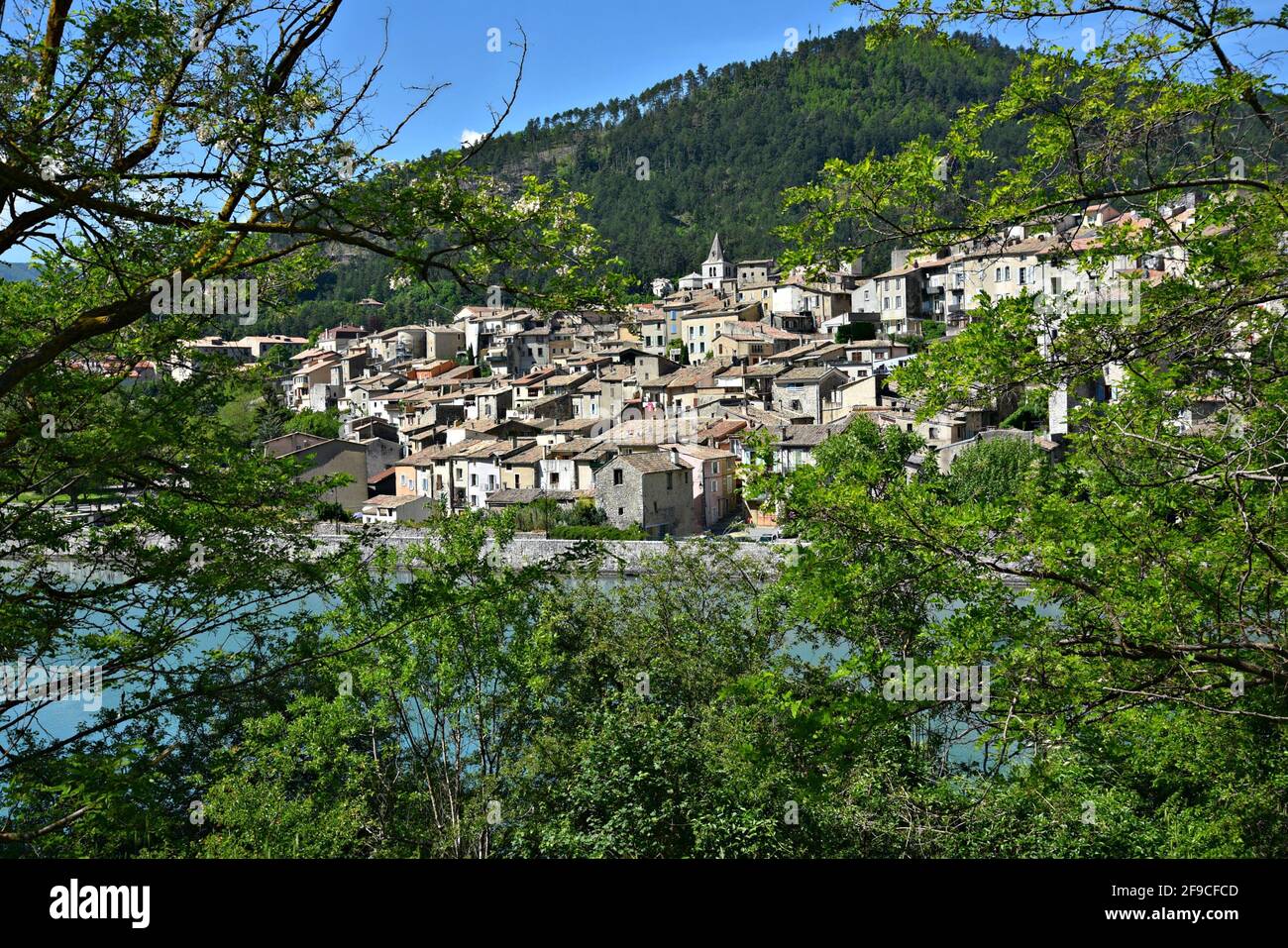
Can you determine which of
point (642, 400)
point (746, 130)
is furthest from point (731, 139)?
point (642, 400)

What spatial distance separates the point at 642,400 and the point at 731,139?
80.6 m

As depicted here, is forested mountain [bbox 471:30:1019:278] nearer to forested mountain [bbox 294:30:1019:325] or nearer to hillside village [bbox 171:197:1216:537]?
forested mountain [bbox 294:30:1019:325]

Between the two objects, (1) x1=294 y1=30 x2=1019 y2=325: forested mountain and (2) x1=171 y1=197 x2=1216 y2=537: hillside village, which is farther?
(1) x1=294 y1=30 x2=1019 y2=325: forested mountain

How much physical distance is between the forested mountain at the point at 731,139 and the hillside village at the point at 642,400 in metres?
23.1

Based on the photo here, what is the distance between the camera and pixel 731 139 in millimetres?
109750

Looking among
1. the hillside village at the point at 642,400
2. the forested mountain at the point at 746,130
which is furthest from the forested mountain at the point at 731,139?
the hillside village at the point at 642,400

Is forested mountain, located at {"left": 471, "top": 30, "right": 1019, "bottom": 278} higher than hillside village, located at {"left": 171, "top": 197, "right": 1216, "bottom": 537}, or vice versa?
forested mountain, located at {"left": 471, "top": 30, "right": 1019, "bottom": 278}

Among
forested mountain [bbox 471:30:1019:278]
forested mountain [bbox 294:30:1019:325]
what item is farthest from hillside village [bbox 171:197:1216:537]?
forested mountain [bbox 471:30:1019:278]

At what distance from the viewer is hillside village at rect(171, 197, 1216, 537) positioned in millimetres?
28625

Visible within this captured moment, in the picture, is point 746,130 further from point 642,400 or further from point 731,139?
point 642,400

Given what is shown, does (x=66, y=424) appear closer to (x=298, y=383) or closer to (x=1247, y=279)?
(x=1247, y=279)

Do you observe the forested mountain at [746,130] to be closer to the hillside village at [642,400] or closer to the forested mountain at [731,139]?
A: the forested mountain at [731,139]

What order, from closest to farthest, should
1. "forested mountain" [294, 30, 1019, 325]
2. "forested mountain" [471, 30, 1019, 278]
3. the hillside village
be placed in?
the hillside village < "forested mountain" [294, 30, 1019, 325] < "forested mountain" [471, 30, 1019, 278]

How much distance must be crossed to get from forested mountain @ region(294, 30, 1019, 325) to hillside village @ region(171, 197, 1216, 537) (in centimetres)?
2310
